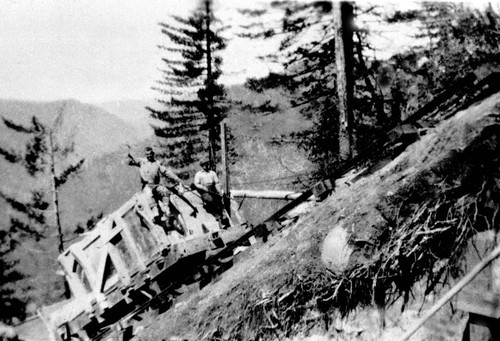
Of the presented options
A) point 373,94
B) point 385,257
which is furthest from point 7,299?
point 385,257

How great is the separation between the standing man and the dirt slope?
3.89 meters

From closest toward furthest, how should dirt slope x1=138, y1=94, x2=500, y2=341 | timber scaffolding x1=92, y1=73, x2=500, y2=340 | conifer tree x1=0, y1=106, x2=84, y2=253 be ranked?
dirt slope x1=138, y1=94, x2=500, y2=341, timber scaffolding x1=92, y1=73, x2=500, y2=340, conifer tree x1=0, y1=106, x2=84, y2=253

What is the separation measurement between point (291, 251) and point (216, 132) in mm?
20226

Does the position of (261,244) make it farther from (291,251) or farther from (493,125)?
(493,125)

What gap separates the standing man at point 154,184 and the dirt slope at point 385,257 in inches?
153

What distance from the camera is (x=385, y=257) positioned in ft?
Result: 9.32

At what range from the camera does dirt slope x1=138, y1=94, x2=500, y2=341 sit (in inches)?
107

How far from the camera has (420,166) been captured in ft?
9.98

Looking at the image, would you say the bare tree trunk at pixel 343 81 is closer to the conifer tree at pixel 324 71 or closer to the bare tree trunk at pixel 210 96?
the conifer tree at pixel 324 71

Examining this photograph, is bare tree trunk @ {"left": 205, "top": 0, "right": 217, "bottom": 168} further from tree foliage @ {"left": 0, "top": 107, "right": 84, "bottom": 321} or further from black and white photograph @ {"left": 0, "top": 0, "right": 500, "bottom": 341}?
tree foliage @ {"left": 0, "top": 107, "right": 84, "bottom": 321}

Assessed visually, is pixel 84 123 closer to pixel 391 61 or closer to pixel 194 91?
pixel 194 91

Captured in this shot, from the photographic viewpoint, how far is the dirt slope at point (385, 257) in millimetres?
2719

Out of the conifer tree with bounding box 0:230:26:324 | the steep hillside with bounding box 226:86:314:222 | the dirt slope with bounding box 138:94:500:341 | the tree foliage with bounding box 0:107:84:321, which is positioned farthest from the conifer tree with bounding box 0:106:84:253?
the dirt slope with bounding box 138:94:500:341

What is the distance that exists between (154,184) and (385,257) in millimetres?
5541
